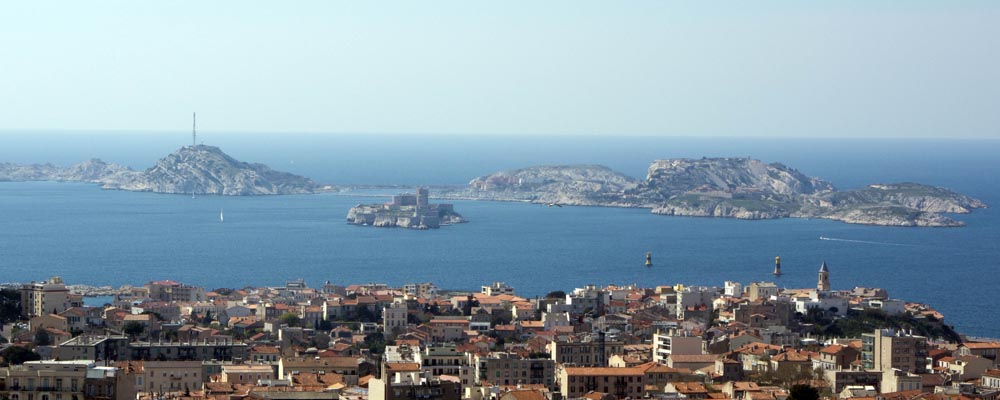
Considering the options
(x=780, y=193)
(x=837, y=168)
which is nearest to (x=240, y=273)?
(x=780, y=193)

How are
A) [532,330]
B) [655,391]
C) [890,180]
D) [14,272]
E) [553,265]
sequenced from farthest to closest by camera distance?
[890,180] → [553,265] → [14,272] → [532,330] → [655,391]

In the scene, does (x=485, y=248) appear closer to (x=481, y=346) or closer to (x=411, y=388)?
(x=481, y=346)

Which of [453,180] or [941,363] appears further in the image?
[453,180]

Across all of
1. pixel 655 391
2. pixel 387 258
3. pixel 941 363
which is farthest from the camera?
pixel 387 258

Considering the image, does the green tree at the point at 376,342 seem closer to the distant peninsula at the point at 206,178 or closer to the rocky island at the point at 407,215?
the rocky island at the point at 407,215

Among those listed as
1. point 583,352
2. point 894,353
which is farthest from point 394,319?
point 894,353

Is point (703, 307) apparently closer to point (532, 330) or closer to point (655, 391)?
point (532, 330)
